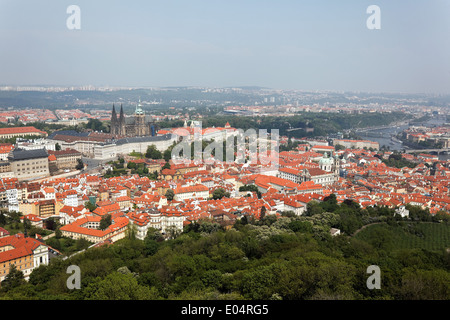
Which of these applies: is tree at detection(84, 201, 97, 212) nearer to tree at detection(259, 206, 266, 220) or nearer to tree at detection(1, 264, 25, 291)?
tree at detection(1, 264, 25, 291)

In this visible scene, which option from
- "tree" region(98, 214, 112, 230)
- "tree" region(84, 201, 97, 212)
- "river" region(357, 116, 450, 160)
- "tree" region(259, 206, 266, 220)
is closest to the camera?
"tree" region(98, 214, 112, 230)

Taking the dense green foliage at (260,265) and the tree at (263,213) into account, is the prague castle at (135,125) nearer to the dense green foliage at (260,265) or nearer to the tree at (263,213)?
the tree at (263,213)

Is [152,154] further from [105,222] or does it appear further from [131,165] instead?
[105,222]

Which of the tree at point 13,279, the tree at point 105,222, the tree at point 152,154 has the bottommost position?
the tree at point 13,279

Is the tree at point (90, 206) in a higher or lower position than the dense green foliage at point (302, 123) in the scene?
lower

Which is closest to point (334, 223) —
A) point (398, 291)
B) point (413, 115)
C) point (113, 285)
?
point (398, 291)

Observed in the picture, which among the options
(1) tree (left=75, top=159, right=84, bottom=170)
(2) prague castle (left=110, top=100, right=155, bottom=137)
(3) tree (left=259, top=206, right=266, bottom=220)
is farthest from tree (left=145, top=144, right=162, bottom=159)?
(3) tree (left=259, top=206, right=266, bottom=220)

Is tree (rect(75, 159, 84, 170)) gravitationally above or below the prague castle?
below

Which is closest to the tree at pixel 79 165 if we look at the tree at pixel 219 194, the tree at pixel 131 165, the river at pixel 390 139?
the tree at pixel 131 165

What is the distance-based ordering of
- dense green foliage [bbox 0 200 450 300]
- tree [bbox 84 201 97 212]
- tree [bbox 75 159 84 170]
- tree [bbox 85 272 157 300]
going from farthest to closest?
tree [bbox 75 159 84 170] → tree [bbox 84 201 97 212] → dense green foliage [bbox 0 200 450 300] → tree [bbox 85 272 157 300]

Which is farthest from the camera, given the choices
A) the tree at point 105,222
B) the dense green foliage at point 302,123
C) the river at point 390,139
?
the dense green foliage at point 302,123

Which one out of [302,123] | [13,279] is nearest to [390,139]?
[302,123]
